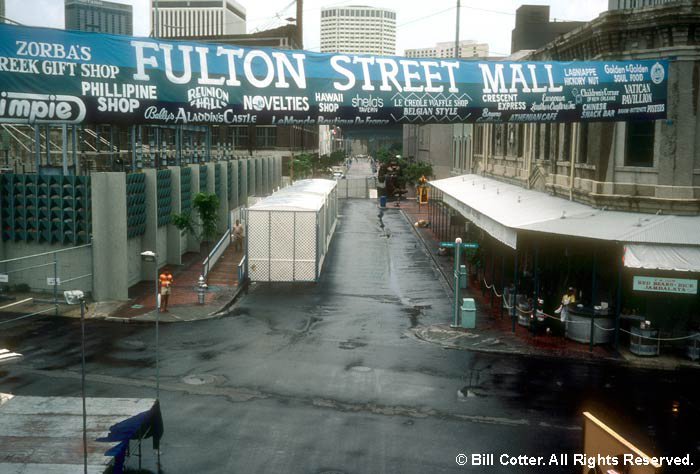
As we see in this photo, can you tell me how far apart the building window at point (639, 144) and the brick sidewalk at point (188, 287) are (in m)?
14.8

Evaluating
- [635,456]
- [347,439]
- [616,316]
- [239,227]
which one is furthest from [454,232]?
[635,456]

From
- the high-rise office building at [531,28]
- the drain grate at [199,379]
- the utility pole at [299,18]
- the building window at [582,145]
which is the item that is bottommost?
the drain grate at [199,379]

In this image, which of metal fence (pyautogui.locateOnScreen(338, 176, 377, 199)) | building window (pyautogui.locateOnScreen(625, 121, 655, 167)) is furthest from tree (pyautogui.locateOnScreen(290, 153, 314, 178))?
building window (pyautogui.locateOnScreen(625, 121, 655, 167))

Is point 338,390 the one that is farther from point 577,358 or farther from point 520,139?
point 520,139

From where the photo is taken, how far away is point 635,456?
865cm

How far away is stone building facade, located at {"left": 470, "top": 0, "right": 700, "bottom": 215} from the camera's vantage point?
20078mm

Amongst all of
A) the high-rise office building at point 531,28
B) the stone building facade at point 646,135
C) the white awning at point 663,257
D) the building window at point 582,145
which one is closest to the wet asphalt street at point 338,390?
the white awning at point 663,257

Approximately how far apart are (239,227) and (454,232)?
14.9 m

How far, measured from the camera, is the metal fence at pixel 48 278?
2499 centimetres

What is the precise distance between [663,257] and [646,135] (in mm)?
4378

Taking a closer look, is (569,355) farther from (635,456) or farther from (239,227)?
(239,227)

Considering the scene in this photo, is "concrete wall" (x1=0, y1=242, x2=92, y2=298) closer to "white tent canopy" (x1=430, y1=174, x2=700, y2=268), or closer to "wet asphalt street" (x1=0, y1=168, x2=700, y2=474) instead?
"wet asphalt street" (x1=0, y1=168, x2=700, y2=474)

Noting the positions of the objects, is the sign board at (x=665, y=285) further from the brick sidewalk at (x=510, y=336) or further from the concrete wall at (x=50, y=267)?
the concrete wall at (x=50, y=267)

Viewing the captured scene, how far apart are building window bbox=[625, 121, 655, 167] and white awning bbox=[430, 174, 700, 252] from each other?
1.62m
